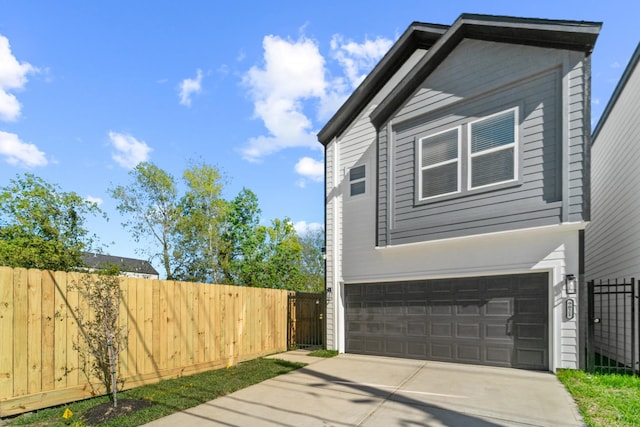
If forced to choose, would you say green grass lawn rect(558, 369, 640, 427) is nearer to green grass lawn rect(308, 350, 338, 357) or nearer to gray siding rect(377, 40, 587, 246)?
gray siding rect(377, 40, 587, 246)

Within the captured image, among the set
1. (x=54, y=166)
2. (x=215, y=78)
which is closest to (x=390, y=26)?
(x=215, y=78)

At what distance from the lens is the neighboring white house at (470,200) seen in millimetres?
6457

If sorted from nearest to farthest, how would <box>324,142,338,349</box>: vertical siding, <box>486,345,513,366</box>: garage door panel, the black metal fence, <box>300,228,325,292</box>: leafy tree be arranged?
the black metal fence < <box>486,345,513,366</box>: garage door panel < <box>324,142,338,349</box>: vertical siding < <box>300,228,325,292</box>: leafy tree

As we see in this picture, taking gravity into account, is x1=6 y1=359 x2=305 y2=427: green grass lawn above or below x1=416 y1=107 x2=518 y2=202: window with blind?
below

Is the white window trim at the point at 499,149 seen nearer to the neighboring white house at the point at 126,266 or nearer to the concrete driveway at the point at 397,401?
the concrete driveway at the point at 397,401

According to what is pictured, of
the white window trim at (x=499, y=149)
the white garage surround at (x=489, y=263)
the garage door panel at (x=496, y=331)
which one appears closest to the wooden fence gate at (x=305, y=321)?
the white garage surround at (x=489, y=263)

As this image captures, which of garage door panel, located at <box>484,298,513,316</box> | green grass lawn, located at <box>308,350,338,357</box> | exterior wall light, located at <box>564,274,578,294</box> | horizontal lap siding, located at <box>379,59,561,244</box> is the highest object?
horizontal lap siding, located at <box>379,59,561,244</box>

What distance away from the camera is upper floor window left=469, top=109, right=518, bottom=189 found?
6.97 m

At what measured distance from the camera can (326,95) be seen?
14750 mm

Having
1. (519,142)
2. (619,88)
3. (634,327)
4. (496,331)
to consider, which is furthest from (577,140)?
(496,331)

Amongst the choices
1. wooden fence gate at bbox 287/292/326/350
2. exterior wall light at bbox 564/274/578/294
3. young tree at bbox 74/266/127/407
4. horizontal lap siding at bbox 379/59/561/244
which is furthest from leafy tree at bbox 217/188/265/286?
exterior wall light at bbox 564/274/578/294

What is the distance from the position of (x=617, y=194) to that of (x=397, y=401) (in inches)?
280

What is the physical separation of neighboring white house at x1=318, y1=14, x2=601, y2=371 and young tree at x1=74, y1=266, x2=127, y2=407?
18.4 ft

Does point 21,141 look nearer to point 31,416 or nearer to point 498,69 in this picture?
point 31,416
